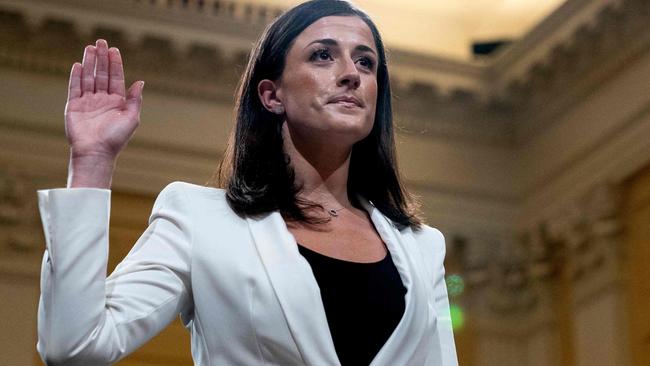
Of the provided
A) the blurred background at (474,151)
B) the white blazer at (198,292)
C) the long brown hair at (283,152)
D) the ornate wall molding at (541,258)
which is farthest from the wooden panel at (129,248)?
the white blazer at (198,292)

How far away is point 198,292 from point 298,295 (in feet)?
0.54

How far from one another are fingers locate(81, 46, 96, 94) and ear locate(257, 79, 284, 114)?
0.38 metres

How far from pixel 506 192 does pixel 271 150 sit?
327 inches

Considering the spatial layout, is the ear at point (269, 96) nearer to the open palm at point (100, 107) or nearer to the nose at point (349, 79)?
the nose at point (349, 79)

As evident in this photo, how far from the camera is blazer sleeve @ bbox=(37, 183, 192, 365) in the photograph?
198cm

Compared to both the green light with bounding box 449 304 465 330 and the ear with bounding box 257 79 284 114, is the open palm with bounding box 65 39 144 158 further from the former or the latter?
the green light with bounding box 449 304 465 330

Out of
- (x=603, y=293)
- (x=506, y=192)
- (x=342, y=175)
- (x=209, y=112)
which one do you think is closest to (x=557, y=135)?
(x=506, y=192)

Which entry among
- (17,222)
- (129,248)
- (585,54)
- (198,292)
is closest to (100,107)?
(198,292)

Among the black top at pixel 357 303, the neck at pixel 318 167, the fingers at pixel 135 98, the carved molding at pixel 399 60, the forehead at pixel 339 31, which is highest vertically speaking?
the carved molding at pixel 399 60

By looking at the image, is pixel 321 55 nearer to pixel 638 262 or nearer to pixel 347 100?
pixel 347 100

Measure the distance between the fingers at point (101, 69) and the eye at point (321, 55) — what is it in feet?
1.31

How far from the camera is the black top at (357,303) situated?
7.01 ft

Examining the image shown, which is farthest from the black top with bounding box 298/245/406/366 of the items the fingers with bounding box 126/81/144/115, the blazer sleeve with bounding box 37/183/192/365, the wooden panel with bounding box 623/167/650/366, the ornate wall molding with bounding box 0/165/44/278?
the ornate wall molding with bounding box 0/165/44/278

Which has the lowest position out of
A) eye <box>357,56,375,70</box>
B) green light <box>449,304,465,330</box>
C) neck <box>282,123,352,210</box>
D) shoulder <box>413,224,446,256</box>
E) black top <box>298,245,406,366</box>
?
green light <box>449,304,465,330</box>
